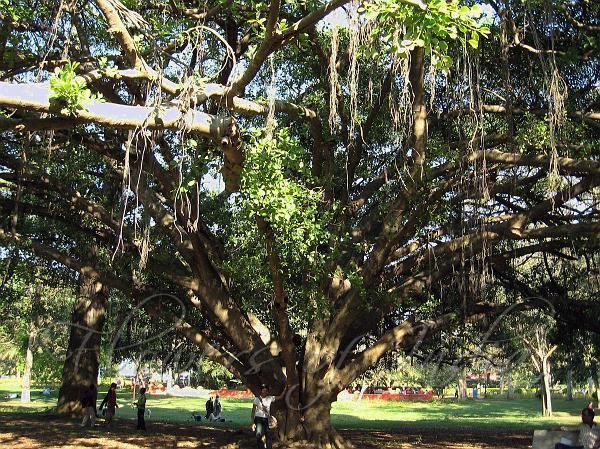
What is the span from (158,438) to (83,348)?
202 inches

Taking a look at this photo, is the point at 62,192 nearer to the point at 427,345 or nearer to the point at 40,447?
the point at 40,447

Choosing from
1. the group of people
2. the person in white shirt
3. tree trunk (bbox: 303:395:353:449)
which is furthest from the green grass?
the person in white shirt

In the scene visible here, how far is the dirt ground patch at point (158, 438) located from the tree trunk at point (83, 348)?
89 centimetres

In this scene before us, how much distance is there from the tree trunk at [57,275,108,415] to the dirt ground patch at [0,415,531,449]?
34.9 inches

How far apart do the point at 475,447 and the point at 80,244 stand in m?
9.37

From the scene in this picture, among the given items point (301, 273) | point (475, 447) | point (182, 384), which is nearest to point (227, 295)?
point (301, 273)

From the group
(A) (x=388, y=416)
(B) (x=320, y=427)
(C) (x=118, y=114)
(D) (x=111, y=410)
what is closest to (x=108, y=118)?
(C) (x=118, y=114)

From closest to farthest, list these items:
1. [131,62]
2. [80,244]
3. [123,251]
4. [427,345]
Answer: [131,62], [123,251], [80,244], [427,345]

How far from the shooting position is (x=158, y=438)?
44.0 ft

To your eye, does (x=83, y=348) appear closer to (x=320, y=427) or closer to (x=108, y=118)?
(x=320, y=427)

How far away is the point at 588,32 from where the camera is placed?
9.89 m

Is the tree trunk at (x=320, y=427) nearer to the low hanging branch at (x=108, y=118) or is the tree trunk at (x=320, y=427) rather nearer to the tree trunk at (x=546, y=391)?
the low hanging branch at (x=108, y=118)

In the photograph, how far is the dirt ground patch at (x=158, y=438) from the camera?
39.0 ft

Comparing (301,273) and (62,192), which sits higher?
(62,192)
